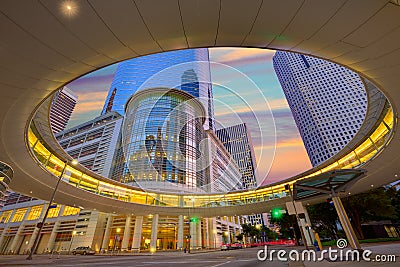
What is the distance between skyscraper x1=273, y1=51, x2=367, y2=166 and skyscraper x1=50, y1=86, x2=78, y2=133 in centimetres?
18755

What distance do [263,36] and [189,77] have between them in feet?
232

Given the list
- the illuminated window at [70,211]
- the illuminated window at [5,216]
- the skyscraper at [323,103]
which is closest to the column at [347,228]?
the illuminated window at [70,211]

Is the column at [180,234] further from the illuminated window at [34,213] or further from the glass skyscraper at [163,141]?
the illuminated window at [34,213]

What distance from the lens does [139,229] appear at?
3981 centimetres

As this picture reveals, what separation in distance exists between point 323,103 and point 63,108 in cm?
20295

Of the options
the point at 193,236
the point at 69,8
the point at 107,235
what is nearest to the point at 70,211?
the point at 107,235

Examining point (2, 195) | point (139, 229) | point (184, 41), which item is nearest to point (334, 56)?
point (184, 41)

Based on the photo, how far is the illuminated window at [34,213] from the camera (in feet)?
177

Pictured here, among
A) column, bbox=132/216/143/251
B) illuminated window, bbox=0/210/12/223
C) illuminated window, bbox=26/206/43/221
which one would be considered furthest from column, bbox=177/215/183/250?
illuminated window, bbox=0/210/12/223

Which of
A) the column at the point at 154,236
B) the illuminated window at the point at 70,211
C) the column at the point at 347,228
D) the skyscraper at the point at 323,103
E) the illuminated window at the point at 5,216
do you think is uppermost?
the skyscraper at the point at 323,103

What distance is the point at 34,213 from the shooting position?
54688 millimetres

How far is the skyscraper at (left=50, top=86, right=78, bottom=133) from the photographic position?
153812 mm

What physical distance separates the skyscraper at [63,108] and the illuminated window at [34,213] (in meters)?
114

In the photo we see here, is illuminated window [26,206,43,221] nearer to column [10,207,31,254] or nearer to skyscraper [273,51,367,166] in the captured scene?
column [10,207,31,254]
